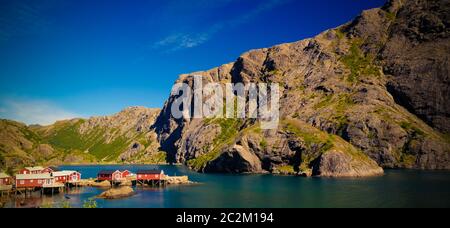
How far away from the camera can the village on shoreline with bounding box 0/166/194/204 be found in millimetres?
123444

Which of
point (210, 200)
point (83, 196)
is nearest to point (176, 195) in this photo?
point (210, 200)

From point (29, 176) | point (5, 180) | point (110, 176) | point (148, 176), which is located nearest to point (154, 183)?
A: point (148, 176)

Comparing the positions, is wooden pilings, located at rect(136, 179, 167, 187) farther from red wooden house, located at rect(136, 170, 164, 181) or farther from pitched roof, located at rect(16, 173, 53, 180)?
pitched roof, located at rect(16, 173, 53, 180)

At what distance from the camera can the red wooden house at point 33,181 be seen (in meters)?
128

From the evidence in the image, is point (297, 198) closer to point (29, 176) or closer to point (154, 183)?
point (154, 183)

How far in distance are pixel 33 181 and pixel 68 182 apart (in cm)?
1961

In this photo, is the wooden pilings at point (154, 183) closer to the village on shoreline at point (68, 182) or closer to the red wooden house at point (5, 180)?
the village on shoreline at point (68, 182)

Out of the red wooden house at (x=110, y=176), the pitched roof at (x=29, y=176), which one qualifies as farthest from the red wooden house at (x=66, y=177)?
the pitched roof at (x=29, y=176)
